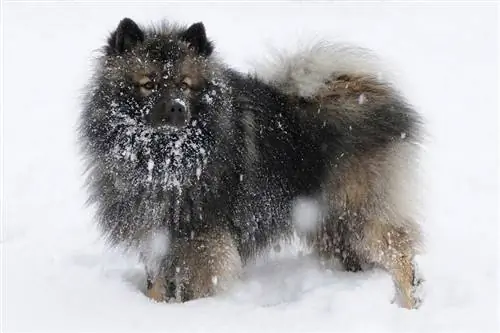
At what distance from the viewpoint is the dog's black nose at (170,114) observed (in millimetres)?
4730

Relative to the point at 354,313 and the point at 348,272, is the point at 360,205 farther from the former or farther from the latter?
Result: the point at 354,313

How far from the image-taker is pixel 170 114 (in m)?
4.74

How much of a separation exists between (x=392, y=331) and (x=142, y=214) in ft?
6.77

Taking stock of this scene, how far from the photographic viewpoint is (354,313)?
4719 mm

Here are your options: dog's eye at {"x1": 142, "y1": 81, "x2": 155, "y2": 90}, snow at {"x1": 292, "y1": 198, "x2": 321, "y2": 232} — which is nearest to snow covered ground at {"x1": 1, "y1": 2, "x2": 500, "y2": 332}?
snow at {"x1": 292, "y1": 198, "x2": 321, "y2": 232}

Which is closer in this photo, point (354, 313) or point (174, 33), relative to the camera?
point (354, 313)

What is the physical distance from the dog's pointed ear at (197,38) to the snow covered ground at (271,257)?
1.10 m

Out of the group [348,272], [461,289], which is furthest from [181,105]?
[461,289]

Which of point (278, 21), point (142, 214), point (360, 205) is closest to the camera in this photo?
point (142, 214)

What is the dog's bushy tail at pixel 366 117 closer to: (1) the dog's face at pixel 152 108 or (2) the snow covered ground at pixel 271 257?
(2) the snow covered ground at pixel 271 257

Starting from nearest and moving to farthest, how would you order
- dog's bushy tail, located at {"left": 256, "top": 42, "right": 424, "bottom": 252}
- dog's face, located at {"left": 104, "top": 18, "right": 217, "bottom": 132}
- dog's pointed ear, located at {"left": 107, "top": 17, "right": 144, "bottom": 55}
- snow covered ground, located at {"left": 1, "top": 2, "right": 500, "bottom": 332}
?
snow covered ground, located at {"left": 1, "top": 2, "right": 500, "bottom": 332}, dog's face, located at {"left": 104, "top": 18, "right": 217, "bottom": 132}, dog's pointed ear, located at {"left": 107, "top": 17, "right": 144, "bottom": 55}, dog's bushy tail, located at {"left": 256, "top": 42, "right": 424, "bottom": 252}

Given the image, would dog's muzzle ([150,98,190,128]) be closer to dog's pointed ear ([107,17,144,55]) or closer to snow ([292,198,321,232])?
dog's pointed ear ([107,17,144,55])

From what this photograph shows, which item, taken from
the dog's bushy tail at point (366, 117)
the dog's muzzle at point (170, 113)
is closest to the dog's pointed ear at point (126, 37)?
the dog's muzzle at point (170, 113)

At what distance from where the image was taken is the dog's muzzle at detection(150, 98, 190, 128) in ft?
15.5
